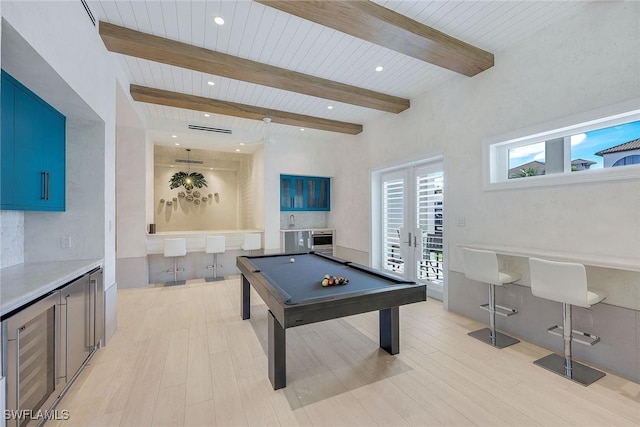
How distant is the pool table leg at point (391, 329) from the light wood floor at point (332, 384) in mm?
117

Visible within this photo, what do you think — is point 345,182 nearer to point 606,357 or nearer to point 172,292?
point 172,292

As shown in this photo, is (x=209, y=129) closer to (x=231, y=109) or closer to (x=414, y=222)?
(x=231, y=109)

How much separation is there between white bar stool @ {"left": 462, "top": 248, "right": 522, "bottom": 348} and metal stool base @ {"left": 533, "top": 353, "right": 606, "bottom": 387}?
0.37 metres

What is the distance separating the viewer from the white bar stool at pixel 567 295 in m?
2.30

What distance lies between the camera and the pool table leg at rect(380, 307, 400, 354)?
283 centimetres

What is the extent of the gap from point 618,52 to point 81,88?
480 centimetres

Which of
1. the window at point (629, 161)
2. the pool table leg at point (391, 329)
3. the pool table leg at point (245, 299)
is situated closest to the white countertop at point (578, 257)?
the window at point (629, 161)

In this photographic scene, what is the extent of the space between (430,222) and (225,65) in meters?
3.81

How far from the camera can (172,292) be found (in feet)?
16.7

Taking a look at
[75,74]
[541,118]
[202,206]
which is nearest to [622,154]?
[541,118]

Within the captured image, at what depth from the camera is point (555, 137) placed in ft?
9.68

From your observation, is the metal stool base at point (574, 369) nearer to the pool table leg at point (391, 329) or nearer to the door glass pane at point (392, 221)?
the pool table leg at point (391, 329)

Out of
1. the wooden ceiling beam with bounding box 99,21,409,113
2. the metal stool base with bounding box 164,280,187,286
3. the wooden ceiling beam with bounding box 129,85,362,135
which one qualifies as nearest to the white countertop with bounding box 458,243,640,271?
the wooden ceiling beam with bounding box 99,21,409,113

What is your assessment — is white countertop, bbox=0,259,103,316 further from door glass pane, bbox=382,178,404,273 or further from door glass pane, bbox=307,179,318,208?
door glass pane, bbox=307,179,318,208
